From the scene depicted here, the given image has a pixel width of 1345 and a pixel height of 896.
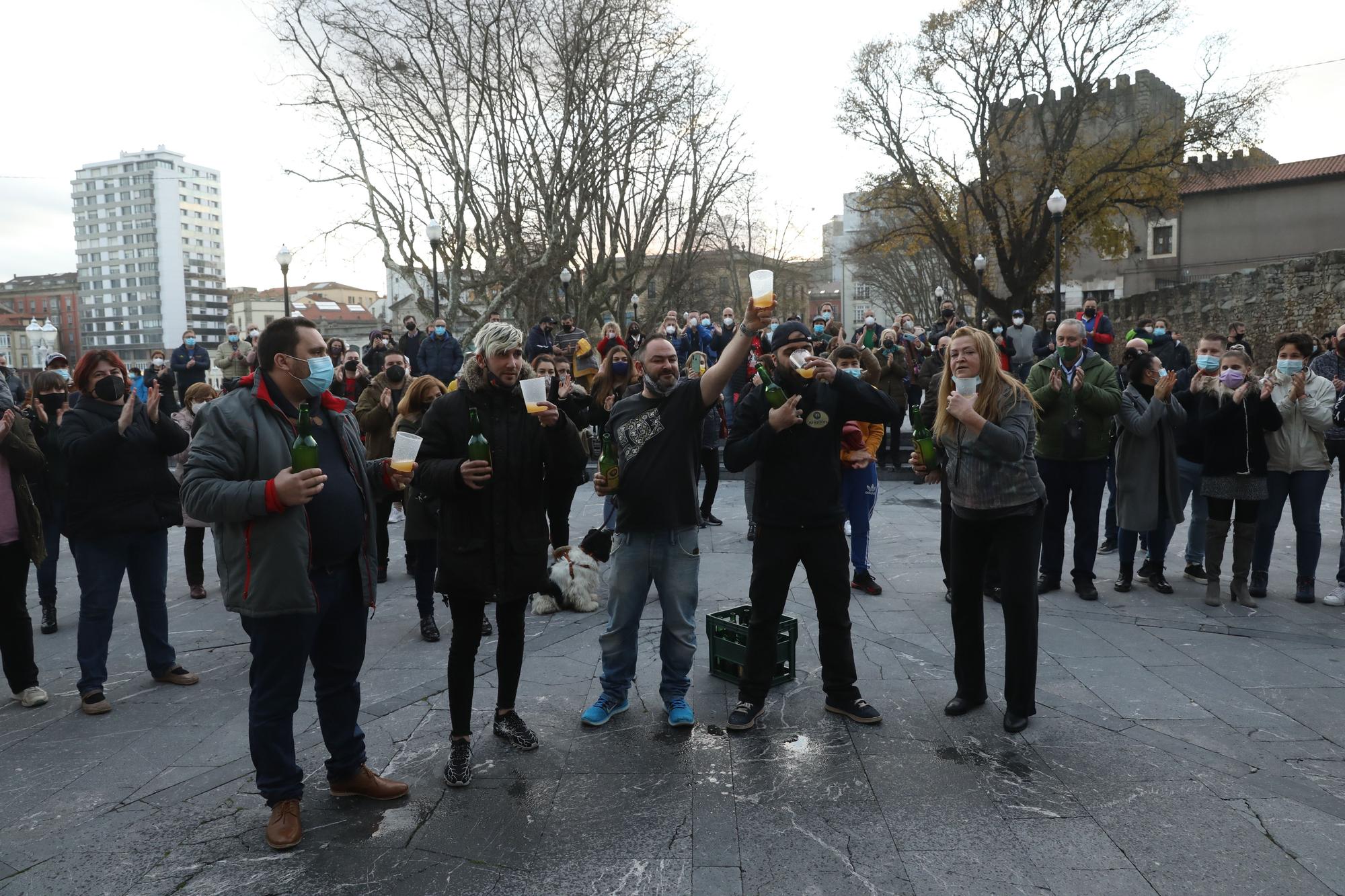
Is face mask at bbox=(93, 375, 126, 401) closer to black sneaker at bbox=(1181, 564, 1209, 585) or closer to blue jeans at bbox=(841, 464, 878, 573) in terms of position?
blue jeans at bbox=(841, 464, 878, 573)

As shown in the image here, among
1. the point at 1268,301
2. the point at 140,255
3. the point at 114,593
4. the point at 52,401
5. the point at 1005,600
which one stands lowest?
the point at 114,593

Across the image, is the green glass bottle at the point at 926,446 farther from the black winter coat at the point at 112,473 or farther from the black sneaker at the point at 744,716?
the black winter coat at the point at 112,473

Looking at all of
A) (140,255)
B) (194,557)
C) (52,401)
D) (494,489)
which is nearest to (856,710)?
(494,489)

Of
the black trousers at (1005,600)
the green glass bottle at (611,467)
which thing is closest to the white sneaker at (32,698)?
the green glass bottle at (611,467)

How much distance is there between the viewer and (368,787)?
3461 millimetres

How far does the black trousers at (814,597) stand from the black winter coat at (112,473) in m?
3.49

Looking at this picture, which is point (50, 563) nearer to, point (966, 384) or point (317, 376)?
point (317, 376)

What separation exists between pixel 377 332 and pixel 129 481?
11548 mm

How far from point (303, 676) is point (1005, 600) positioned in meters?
3.15

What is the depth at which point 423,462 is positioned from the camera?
3619mm

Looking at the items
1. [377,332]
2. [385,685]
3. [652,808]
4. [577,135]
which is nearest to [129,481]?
[385,685]

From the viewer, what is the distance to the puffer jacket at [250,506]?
295 cm

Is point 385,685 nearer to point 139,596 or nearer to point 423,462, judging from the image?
point 139,596

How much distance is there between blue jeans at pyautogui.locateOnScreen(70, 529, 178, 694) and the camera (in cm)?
475
